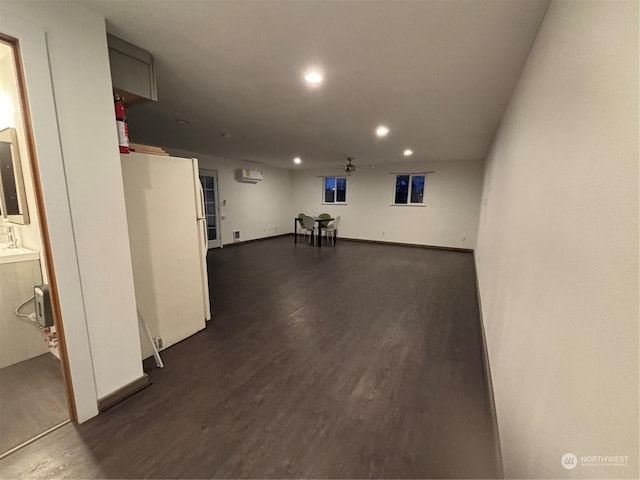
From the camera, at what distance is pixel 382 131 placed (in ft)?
13.0

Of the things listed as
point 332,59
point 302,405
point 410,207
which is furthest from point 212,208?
point 302,405

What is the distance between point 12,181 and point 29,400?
160cm

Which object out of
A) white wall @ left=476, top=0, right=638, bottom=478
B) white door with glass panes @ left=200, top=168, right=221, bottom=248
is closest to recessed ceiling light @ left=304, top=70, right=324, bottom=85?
white wall @ left=476, top=0, right=638, bottom=478

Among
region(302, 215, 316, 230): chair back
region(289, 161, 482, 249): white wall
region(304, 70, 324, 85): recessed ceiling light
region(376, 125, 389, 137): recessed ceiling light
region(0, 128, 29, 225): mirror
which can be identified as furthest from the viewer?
region(302, 215, 316, 230): chair back

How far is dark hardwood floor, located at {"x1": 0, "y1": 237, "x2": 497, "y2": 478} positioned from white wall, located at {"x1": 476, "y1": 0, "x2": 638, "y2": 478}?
18.6 inches

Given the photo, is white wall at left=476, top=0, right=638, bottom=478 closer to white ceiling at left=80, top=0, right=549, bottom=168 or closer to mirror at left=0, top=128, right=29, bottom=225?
white ceiling at left=80, top=0, right=549, bottom=168

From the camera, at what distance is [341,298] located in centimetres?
360

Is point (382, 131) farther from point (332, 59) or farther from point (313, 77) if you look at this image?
point (332, 59)

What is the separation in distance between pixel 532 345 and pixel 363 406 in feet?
3.66

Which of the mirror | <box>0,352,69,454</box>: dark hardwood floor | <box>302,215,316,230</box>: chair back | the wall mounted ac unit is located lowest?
<box>0,352,69,454</box>: dark hardwood floor

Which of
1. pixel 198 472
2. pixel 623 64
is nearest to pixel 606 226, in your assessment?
pixel 623 64

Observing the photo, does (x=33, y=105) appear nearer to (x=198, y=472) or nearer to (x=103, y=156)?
(x=103, y=156)

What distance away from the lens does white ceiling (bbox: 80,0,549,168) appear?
4.72 ft

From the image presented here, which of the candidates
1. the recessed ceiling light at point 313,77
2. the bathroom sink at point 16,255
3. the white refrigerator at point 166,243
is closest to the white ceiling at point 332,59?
the recessed ceiling light at point 313,77
